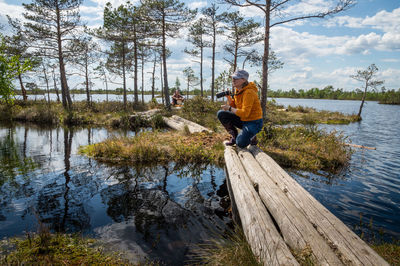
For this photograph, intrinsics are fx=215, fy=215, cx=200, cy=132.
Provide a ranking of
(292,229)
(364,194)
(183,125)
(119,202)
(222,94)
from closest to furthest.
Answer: (292,229) < (119,202) < (364,194) < (222,94) < (183,125)

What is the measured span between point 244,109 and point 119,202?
10.6ft

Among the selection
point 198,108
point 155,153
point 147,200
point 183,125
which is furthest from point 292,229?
point 198,108

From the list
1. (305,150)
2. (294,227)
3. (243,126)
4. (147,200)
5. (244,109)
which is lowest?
(147,200)

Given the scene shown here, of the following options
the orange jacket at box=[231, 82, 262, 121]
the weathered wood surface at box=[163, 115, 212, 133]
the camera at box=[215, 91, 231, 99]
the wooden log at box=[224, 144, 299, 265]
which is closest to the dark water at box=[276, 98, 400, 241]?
the wooden log at box=[224, 144, 299, 265]

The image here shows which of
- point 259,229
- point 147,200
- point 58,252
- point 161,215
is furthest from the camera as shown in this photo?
point 147,200

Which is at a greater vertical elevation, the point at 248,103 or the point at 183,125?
the point at 248,103

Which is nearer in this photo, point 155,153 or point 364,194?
point 364,194

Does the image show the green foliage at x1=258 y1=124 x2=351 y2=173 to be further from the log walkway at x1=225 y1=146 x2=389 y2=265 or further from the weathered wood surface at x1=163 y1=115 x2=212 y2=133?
the log walkway at x1=225 y1=146 x2=389 y2=265

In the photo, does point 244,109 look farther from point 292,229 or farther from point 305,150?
point 305,150

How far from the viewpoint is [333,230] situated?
7.05ft

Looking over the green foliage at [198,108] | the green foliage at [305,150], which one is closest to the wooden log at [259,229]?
the green foliage at [305,150]

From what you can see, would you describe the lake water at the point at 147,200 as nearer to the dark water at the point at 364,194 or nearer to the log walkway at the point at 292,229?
the dark water at the point at 364,194

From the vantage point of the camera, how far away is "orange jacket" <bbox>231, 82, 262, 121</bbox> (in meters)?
4.71

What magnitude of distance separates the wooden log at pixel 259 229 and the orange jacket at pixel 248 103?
1588 millimetres
